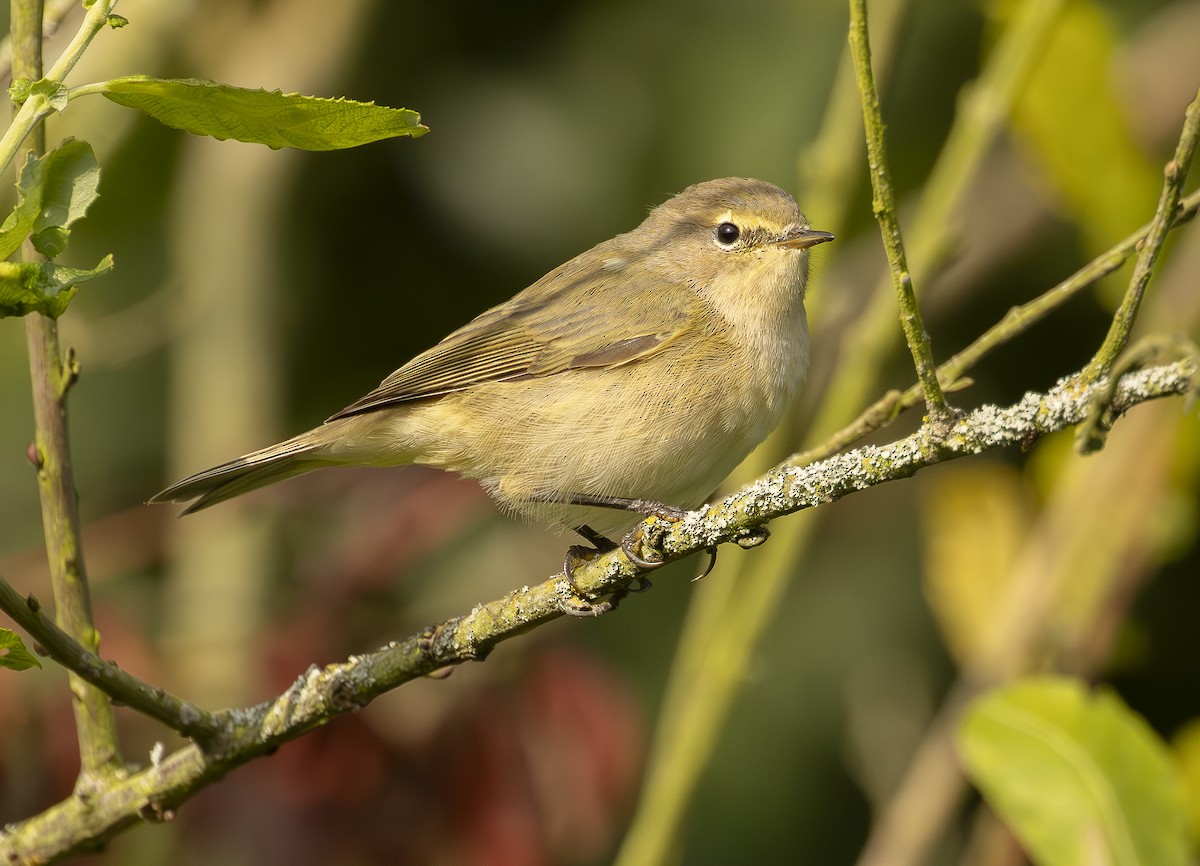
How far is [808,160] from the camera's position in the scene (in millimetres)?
3871

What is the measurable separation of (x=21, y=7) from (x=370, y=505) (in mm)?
1941

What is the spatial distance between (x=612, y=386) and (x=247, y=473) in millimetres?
948

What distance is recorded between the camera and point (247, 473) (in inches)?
140

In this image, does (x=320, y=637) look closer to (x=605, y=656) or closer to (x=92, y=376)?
(x=605, y=656)

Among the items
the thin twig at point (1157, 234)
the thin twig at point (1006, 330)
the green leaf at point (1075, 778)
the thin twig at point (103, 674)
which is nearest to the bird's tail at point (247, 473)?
→ the thin twig at point (103, 674)

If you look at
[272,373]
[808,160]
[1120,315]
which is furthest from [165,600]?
[1120,315]

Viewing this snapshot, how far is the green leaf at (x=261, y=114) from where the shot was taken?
1745 mm

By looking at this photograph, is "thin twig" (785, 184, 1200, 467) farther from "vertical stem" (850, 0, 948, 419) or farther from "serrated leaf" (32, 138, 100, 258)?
"serrated leaf" (32, 138, 100, 258)

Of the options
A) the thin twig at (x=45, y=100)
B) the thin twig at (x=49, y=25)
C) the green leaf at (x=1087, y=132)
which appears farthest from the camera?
the green leaf at (x=1087, y=132)

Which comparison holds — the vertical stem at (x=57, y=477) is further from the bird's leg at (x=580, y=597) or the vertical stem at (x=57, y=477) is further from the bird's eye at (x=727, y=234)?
the bird's eye at (x=727, y=234)

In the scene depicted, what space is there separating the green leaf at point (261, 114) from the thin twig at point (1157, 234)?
93cm

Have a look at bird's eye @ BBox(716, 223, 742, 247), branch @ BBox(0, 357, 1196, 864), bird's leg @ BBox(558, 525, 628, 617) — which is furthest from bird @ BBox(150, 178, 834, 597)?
branch @ BBox(0, 357, 1196, 864)

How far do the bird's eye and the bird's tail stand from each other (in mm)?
1215

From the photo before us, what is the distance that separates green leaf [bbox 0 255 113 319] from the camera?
1681 millimetres
